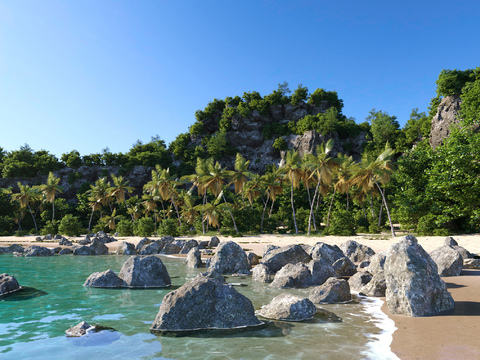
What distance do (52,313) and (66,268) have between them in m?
9.65

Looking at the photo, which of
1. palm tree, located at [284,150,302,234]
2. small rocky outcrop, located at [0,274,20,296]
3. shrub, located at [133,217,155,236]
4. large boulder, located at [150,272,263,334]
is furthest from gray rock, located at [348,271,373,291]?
shrub, located at [133,217,155,236]

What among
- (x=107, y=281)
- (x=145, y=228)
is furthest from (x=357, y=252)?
(x=145, y=228)

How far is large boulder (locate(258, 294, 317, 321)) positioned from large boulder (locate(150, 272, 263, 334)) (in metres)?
0.57

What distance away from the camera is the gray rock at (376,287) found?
924 centimetres

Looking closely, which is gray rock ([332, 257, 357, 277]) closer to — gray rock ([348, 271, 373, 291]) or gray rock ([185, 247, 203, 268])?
gray rock ([348, 271, 373, 291])

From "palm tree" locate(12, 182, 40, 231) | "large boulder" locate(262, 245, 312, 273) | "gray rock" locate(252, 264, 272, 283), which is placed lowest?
"gray rock" locate(252, 264, 272, 283)

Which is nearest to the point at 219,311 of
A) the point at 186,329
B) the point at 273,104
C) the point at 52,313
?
the point at 186,329

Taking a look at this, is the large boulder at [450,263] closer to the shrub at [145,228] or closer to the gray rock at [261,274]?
the gray rock at [261,274]

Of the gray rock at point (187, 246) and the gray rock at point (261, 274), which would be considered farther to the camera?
the gray rock at point (187, 246)

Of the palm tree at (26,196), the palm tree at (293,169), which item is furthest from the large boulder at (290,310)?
the palm tree at (26,196)

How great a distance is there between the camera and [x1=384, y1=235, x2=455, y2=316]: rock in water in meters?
7.00

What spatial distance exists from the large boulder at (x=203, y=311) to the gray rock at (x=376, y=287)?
418 cm

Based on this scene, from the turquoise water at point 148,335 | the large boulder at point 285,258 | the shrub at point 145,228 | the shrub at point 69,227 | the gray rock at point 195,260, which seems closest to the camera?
the turquoise water at point 148,335

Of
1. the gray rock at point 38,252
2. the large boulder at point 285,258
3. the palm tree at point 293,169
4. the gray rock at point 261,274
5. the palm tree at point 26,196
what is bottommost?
the gray rock at point 38,252
